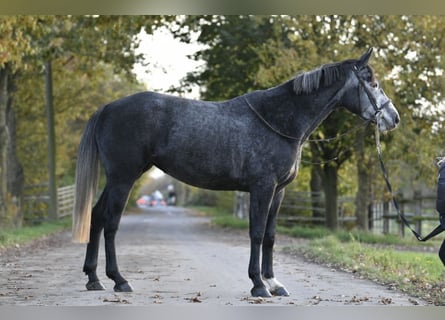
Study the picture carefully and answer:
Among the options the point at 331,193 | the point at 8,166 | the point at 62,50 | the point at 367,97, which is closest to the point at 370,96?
the point at 367,97

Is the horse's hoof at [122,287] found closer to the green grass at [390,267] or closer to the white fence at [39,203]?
the green grass at [390,267]

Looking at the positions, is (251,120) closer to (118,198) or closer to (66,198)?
(118,198)

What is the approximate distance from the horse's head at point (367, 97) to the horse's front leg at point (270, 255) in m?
1.05

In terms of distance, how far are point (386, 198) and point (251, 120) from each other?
12.2m

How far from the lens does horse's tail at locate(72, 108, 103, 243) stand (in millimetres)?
6480

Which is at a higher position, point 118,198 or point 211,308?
point 118,198

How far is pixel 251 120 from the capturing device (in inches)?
261

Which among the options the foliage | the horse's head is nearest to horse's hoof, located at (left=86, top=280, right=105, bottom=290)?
the horse's head

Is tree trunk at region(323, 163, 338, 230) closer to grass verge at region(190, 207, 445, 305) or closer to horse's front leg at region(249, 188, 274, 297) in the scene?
grass verge at region(190, 207, 445, 305)

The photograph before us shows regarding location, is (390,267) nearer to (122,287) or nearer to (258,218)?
(258,218)

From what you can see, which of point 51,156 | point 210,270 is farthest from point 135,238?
point 210,270

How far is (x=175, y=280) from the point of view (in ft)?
24.8

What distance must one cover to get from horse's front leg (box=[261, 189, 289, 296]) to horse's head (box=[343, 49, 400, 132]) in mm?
1048

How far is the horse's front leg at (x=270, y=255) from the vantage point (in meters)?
6.52
